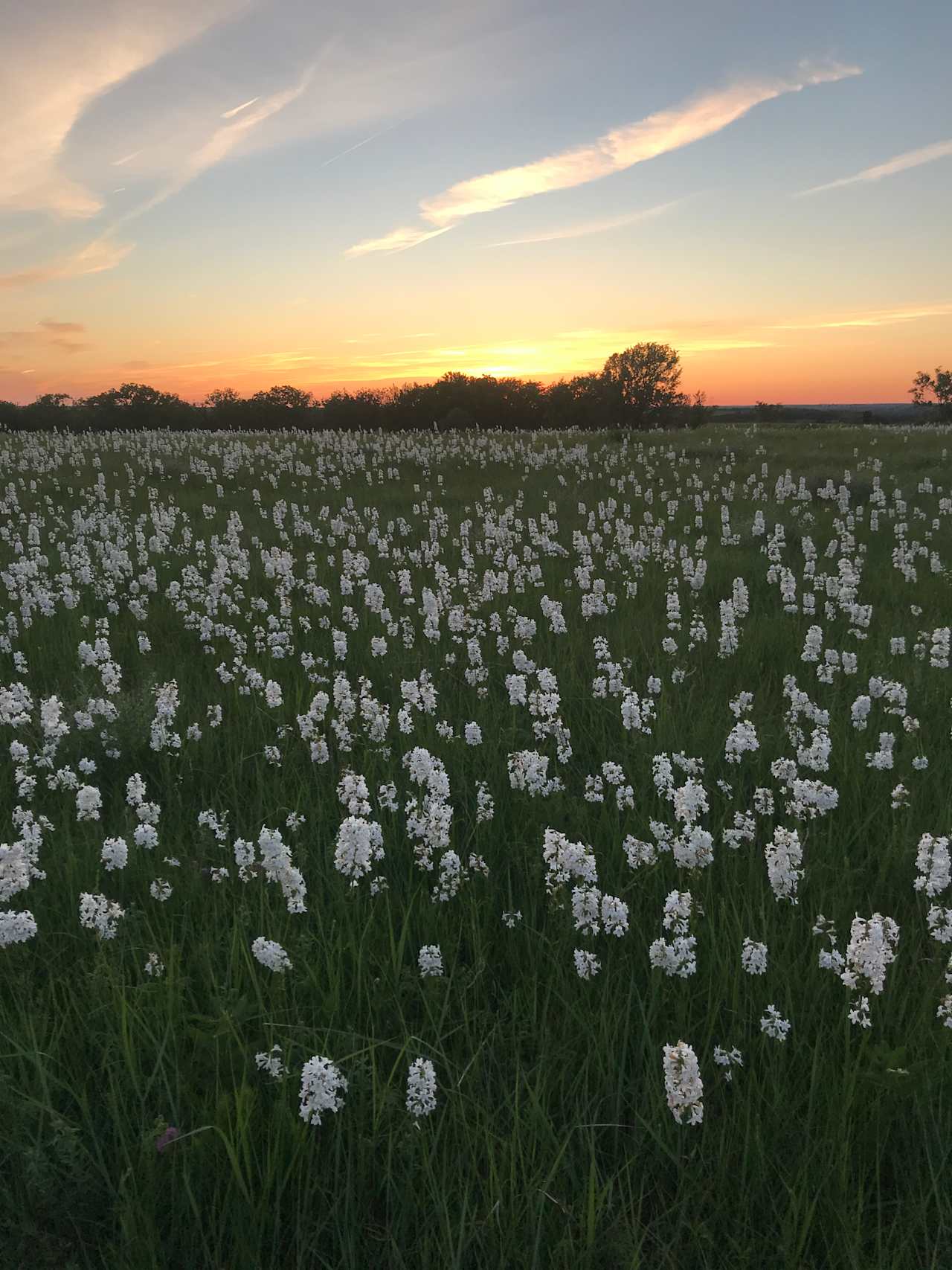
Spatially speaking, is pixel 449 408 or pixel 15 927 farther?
pixel 449 408

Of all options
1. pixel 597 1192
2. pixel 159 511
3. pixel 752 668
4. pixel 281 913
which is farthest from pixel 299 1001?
pixel 159 511

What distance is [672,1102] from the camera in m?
2.27

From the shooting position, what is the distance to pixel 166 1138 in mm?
2574

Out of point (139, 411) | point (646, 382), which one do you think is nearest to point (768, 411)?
point (646, 382)

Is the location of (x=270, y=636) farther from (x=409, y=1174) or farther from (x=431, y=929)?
(x=409, y=1174)

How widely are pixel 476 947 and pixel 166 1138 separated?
4.69 feet

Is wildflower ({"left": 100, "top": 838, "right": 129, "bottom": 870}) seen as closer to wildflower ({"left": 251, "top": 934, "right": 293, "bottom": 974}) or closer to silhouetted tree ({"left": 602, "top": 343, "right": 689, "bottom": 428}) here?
wildflower ({"left": 251, "top": 934, "right": 293, "bottom": 974})

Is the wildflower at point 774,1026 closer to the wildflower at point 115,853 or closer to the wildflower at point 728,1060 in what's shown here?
the wildflower at point 728,1060

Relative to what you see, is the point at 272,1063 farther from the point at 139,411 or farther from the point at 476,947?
the point at 139,411

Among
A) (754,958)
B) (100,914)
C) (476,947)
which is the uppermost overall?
(100,914)

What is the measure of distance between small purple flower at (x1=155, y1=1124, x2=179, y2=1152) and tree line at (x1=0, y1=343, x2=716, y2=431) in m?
29.5

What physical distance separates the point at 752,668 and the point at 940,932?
4138mm

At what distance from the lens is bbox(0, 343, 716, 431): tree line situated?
46188 millimetres

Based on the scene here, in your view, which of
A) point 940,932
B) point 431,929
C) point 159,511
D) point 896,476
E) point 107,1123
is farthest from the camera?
point 896,476
